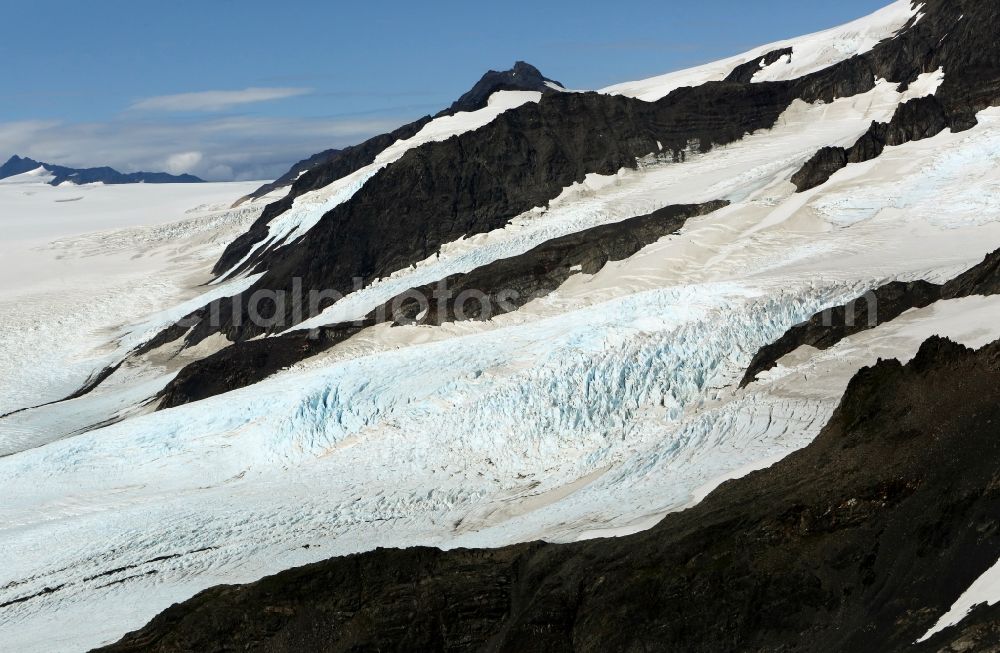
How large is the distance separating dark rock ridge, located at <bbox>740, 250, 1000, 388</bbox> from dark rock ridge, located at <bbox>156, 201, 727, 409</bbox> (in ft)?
32.5

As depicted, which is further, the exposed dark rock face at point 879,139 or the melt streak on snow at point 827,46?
the melt streak on snow at point 827,46

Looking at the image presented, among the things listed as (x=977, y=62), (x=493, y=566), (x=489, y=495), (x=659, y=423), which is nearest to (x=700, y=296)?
(x=659, y=423)

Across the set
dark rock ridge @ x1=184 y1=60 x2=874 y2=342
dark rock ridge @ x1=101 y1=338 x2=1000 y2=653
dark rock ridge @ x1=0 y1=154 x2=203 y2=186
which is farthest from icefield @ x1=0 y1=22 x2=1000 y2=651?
dark rock ridge @ x1=0 y1=154 x2=203 y2=186

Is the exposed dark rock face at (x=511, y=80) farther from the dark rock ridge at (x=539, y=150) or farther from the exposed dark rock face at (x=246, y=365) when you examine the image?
the exposed dark rock face at (x=246, y=365)

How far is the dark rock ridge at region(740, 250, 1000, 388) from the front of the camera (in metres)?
19.8

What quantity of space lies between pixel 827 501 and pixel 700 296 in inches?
478

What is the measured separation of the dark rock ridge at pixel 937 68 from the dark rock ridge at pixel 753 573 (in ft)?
64.0

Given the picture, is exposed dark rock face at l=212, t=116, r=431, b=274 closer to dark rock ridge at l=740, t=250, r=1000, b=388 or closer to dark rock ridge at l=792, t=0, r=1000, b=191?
dark rock ridge at l=792, t=0, r=1000, b=191

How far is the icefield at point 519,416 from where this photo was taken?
56.8 ft

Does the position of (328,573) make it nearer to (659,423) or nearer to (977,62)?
(659,423)

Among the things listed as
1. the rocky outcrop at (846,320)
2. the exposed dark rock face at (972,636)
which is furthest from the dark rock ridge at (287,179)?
the exposed dark rock face at (972,636)

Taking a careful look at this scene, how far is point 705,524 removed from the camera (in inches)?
473

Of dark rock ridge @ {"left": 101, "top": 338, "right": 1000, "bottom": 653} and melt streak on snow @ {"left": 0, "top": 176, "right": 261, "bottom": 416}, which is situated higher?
melt streak on snow @ {"left": 0, "top": 176, "right": 261, "bottom": 416}

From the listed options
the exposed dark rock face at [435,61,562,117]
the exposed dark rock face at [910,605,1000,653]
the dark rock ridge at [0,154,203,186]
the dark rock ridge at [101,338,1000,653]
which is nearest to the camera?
the exposed dark rock face at [910,605,1000,653]
